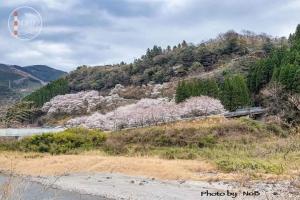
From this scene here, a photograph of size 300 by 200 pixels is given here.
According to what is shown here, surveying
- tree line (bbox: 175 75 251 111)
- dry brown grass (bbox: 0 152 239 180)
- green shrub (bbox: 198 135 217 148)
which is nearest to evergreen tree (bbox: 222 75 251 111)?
tree line (bbox: 175 75 251 111)

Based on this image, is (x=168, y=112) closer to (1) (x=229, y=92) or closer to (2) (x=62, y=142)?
(1) (x=229, y=92)

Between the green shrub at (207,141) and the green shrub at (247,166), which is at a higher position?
Answer: the green shrub at (207,141)

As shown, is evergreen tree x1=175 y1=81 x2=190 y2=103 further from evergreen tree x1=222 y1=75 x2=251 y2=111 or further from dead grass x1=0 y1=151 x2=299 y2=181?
dead grass x1=0 y1=151 x2=299 y2=181

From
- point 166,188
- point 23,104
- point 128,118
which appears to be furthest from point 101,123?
point 23,104

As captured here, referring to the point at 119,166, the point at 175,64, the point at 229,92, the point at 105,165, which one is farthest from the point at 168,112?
the point at 175,64

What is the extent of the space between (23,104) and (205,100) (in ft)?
223

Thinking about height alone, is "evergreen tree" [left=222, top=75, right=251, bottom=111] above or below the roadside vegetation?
above

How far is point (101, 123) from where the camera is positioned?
266ft

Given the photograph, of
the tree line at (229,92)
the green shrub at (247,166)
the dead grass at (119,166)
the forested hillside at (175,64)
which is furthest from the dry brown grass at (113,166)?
the forested hillside at (175,64)

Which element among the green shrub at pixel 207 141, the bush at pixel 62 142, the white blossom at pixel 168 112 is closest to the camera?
the green shrub at pixel 207 141

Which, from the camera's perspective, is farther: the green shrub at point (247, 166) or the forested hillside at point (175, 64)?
the forested hillside at point (175, 64)

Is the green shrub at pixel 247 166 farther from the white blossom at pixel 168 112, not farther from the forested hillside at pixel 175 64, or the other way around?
the forested hillside at pixel 175 64

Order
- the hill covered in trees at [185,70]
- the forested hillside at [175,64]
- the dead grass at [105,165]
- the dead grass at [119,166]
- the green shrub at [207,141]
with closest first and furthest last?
1. the dead grass at [119,166]
2. the dead grass at [105,165]
3. the green shrub at [207,141]
4. the hill covered in trees at [185,70]
5. the forested hillside at [175,64]

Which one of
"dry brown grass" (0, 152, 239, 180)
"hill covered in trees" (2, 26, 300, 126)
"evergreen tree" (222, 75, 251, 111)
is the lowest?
"dry brown grass" (0, 152, 239, 180)
